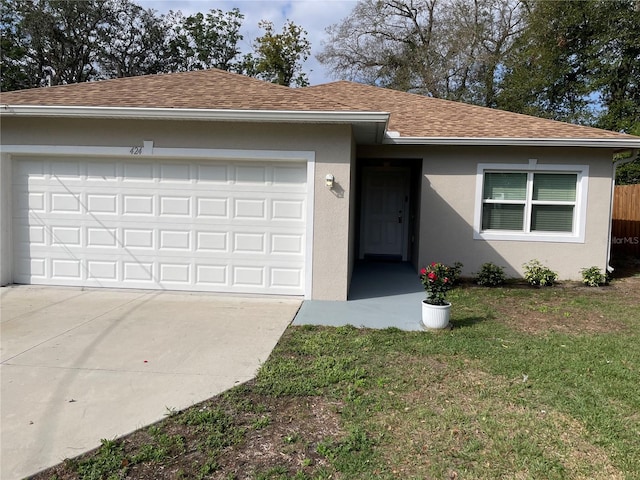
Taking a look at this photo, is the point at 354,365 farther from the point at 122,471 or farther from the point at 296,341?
the point at 122,471

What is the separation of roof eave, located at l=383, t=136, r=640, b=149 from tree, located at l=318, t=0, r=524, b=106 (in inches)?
648

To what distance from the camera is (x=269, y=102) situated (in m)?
6.99

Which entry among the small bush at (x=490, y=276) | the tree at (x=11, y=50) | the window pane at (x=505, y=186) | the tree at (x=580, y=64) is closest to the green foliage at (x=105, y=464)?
the small bush at (x=490, y=276)

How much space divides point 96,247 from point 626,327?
8.38 metres

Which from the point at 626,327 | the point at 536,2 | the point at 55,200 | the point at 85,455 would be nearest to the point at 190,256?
the point at 55,200

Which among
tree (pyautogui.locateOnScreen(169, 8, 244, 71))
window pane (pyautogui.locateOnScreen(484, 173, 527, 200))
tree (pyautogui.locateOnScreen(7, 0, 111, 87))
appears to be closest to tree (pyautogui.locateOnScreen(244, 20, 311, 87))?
tree (pyautogui.locateOnScreen(169, 8, 244, 71))

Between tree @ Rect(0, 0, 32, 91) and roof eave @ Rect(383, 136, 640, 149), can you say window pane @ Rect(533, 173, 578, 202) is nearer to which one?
roof eave @ Rect(383, 136, 640, 149)

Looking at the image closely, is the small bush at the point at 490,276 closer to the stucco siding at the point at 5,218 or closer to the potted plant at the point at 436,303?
the potted plant at the point at 436,303

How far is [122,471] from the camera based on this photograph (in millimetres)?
2742

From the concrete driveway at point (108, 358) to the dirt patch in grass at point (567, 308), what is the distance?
3.39 m

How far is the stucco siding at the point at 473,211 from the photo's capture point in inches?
359

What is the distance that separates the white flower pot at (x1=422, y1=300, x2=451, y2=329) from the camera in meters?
5.62

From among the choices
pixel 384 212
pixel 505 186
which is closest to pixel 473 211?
pixel 505 186

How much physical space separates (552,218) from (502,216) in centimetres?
103
